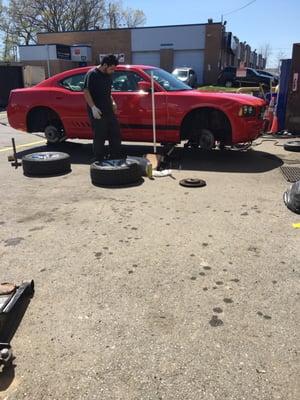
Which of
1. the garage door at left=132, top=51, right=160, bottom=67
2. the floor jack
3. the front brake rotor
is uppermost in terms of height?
the garage door at left=132, top=51, right=160, bottom=67

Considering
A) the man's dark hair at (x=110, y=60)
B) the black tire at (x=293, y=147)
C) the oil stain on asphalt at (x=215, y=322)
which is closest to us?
the oil stain on asphalt at (x=215, y=322)

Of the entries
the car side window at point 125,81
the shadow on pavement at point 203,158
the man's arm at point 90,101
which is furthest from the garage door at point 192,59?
the man's arm at point 90,101

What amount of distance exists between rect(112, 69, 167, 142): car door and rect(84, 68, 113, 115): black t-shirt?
0.72 m

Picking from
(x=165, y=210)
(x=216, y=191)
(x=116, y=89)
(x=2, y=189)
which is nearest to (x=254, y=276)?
(x=165, y=210)

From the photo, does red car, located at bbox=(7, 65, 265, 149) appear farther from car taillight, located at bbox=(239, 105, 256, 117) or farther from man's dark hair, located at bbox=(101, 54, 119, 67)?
man's dark hair, located at bbox=(101, 54, 119, 67)

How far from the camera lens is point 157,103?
24.0 ft

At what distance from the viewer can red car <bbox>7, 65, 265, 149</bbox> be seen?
7.03 metres

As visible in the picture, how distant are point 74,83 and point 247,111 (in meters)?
3.34

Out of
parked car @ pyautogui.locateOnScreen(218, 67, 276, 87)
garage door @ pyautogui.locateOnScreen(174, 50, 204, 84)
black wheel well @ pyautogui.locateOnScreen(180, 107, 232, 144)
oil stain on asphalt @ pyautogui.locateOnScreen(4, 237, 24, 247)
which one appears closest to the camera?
oil stain on asphalt @ pyautogui.locateOnScreen(4, 237, 24, 247)

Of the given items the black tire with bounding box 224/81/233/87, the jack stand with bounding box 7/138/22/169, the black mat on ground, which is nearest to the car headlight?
the black mat on ground

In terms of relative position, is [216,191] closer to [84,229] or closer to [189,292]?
[84,229]

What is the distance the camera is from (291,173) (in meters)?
6.51

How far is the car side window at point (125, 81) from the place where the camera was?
751cm

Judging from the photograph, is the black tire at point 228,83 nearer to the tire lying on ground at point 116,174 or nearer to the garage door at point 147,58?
the garage door at point 147,58
